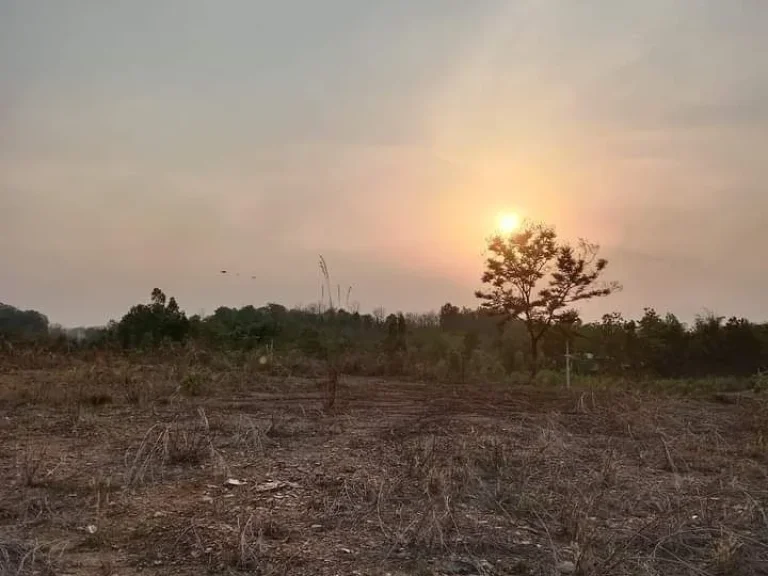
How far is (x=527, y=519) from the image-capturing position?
387cm

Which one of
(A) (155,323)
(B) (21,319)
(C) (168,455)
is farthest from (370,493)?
(B) (21,319)

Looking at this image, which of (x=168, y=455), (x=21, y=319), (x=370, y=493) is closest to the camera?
(x=370, y=493)

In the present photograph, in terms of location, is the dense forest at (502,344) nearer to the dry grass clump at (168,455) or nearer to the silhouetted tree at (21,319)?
the silhouetted tree at (21,319)

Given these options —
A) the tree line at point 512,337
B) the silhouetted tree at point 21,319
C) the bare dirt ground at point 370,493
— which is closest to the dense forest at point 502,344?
the tree line at point 512,337

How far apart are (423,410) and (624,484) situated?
3.46 m

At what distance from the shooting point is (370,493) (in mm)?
4078

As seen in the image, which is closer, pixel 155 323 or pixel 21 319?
pixel 155 323

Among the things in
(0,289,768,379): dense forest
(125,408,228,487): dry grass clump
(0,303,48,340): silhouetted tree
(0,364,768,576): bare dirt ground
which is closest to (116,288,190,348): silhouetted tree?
(0,289,768,379): dense forest

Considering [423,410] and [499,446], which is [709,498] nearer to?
[499,446]

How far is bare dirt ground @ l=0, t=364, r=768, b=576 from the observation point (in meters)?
3.20

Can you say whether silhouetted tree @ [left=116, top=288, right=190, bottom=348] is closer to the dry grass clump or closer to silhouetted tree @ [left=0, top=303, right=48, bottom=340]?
silhouetted tree @ [left=0, top=303, right=48, bottom=340]

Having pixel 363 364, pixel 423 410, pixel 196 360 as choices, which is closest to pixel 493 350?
pixel 363 364

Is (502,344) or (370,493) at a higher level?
(502,344)

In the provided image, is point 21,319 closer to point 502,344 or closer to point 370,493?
point 502,344
